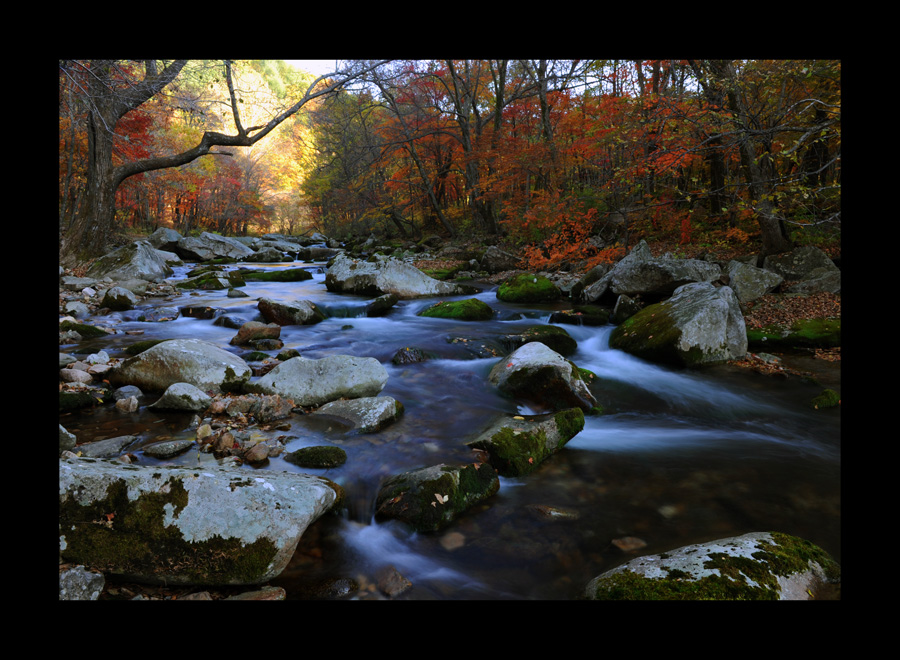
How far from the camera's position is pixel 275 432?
173 inches

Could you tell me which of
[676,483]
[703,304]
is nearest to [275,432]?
[676,483]

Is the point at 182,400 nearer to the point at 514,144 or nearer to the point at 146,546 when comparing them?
the point at 146,546

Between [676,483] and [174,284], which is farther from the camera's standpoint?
[174,284]

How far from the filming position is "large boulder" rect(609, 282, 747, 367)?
6.98 metres

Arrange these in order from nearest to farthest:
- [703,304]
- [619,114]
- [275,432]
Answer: [275,432]
[703,304]
[619,114]

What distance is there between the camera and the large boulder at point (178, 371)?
5184mm

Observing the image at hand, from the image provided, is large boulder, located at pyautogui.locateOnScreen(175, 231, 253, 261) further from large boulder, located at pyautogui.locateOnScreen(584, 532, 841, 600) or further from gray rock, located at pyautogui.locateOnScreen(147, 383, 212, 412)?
large boulder, located at pyautogui.locateOnScreen(584, 532, 841, 600)

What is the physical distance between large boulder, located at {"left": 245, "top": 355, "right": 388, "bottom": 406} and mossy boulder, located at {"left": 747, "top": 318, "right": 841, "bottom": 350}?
6546mm

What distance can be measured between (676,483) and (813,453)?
187 centimetres

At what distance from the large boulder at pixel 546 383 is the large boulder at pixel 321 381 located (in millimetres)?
1747

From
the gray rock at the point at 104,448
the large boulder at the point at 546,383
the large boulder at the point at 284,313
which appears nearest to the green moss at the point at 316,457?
the gray rock at the point at 104,448

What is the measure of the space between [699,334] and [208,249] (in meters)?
23.1

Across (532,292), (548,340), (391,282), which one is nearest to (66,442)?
(548,340)

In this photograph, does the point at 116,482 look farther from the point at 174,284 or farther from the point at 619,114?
the point at 619,114
